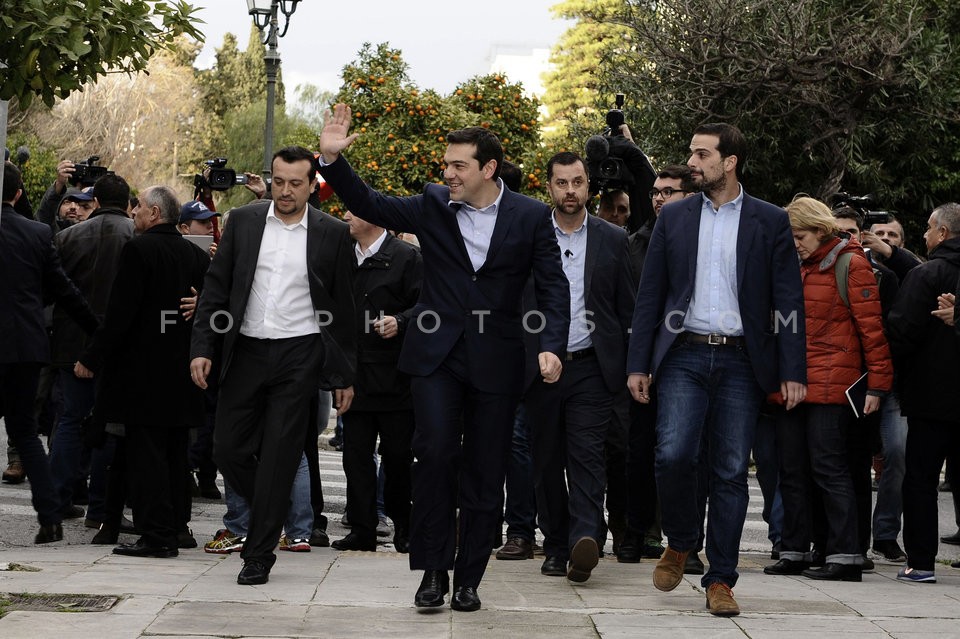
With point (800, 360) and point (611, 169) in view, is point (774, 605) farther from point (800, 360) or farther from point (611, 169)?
point (611, 169)

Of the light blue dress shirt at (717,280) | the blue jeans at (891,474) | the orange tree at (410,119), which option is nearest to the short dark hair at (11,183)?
the light blue dress shirt at (717,280)

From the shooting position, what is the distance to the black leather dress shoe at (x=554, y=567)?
23.9ft

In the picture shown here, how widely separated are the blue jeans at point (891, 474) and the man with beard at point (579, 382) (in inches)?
95.8

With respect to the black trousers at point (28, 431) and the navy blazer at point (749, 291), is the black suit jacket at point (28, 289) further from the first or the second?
the navy blazer at point (749, 291)

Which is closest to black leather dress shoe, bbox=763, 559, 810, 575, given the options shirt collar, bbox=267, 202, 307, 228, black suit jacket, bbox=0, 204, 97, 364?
shirt collar, bbox=267, 202, 307, 228

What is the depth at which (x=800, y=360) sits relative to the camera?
6.34 meters

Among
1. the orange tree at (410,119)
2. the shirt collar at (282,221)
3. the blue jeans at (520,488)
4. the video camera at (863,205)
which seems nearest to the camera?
the shirt collar at (282,221)

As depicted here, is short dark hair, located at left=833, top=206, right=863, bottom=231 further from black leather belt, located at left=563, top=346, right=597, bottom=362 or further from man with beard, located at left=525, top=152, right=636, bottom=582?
black leather belt, located at left=563, top=346, right=597, bottom=362

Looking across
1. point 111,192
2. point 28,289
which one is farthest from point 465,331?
point 111,192

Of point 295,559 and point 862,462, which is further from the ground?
point 862,462

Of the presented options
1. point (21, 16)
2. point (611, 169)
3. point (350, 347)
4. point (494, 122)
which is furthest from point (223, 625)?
point (494, 122)

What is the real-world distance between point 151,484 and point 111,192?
9.24ft

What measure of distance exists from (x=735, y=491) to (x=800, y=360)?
0.67m

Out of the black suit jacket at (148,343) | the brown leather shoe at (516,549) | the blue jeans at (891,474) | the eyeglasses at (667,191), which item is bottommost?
the brown leather shoe at (516,549)
